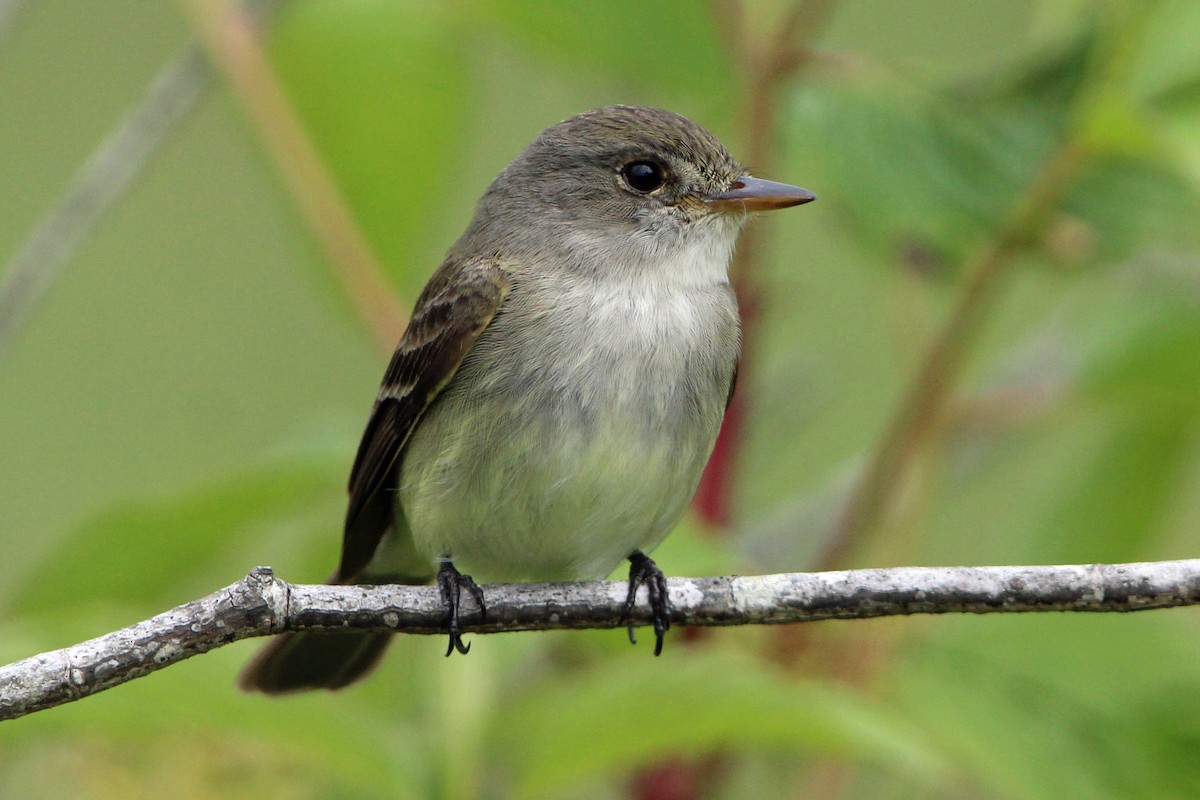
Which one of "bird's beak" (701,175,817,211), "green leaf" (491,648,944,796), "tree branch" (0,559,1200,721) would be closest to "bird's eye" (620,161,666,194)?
"bird's beak" (701,175,817,211)

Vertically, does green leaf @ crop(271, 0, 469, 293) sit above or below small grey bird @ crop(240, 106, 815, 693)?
above

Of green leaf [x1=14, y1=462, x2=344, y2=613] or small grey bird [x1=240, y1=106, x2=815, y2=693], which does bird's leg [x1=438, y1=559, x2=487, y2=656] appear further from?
green leaf [x1=14, y1=462, x2=344, y2=613]

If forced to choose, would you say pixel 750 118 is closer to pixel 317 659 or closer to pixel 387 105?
pixel 387 105

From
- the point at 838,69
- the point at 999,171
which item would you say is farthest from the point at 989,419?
the point at 838,69

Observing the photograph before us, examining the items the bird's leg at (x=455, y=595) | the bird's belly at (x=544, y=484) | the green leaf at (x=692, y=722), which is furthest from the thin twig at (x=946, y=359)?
the bird's leg at (x=455, y=595)

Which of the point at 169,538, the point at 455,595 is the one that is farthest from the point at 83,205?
the point at 455,595

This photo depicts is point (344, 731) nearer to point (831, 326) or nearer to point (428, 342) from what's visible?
point (428, 342)

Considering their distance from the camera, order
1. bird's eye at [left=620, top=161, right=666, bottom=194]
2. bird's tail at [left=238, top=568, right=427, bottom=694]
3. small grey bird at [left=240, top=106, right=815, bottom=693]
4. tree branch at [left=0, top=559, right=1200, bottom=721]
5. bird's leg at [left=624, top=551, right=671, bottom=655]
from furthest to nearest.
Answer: bird's eye at [left=620, top=161, right=666, bottom=194], bird's tail at [left=238, top=568, right=427, bottom=694], small grey bird at [left=240, top=106, right=815, bottom=693], bird's leg at [left=624, top=551, right=671, bottom=655], tree branch at [left=0, top=559, right=1200, bottom=721]

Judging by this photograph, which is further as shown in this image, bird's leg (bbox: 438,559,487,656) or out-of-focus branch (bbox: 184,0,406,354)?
out-of-focus branch (bbox: 184,0,406,354)
